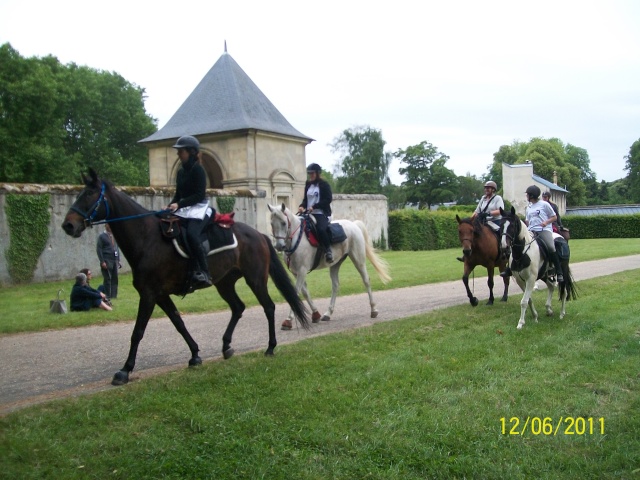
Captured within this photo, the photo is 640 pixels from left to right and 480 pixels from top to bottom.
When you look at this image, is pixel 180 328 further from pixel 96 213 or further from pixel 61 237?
pixel 61 237

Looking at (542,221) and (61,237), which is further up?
(542,221)

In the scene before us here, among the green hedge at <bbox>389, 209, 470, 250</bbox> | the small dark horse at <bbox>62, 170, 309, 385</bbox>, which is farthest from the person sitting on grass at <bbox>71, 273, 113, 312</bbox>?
the green hedge at <bbox>389, 209, 470, 250</bbox>

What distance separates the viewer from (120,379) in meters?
6.47

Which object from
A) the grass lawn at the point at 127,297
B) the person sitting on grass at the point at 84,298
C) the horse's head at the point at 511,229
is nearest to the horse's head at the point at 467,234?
the horse's head at the point at 511,229

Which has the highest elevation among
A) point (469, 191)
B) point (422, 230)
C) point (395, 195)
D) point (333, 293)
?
point (469, 191)

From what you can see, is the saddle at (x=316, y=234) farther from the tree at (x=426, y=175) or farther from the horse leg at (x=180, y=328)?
the tree at (x=426, y=175)

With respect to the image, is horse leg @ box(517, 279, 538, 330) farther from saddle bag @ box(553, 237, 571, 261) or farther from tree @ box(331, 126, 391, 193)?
tree @ box(331, 126, 391, 193)

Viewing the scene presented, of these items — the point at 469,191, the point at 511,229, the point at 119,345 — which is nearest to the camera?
the point at 119,345

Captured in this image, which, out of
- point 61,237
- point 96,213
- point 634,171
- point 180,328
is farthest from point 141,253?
point 634,171

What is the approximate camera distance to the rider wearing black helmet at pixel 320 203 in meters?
11.2

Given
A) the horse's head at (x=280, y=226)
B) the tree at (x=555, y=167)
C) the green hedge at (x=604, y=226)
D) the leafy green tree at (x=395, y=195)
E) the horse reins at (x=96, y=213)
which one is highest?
the tree at (x=555, y=167)

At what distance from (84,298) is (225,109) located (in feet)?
68.9
